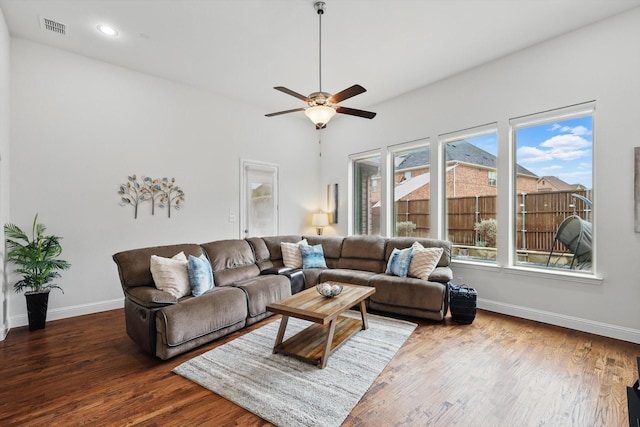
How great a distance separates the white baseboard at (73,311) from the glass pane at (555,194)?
5441 millimetres

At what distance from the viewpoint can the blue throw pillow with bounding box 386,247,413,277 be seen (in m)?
3.85

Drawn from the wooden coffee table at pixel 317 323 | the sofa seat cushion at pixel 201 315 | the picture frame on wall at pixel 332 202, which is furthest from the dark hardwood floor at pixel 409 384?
the picture frame on wall at pixel 332 202

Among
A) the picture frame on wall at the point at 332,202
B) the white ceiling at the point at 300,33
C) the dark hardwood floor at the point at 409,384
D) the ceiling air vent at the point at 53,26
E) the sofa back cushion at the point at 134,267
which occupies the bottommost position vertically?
the dark hardwood floor at the point at 409,384

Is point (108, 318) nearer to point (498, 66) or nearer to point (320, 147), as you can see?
point (320, 147)

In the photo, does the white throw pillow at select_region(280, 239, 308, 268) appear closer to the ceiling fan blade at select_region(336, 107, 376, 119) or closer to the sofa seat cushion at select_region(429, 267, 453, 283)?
the sofa seat cushion at select_region(429, 267, 453, 283)

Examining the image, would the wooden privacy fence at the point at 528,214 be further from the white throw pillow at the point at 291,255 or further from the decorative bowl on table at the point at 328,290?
the decorative bowl on table at the point at 328,290

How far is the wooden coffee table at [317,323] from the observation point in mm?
2455

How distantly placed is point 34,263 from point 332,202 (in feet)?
15.0

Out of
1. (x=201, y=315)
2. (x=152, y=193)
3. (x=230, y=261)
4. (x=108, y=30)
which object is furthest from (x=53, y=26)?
(x=201, y=315)

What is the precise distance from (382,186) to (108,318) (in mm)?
4543

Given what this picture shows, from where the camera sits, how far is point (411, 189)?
5047 mm

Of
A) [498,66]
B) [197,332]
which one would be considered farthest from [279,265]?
[498,66]

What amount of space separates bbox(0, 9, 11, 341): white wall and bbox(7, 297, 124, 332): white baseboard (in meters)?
0.12

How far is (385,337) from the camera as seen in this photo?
301cm
